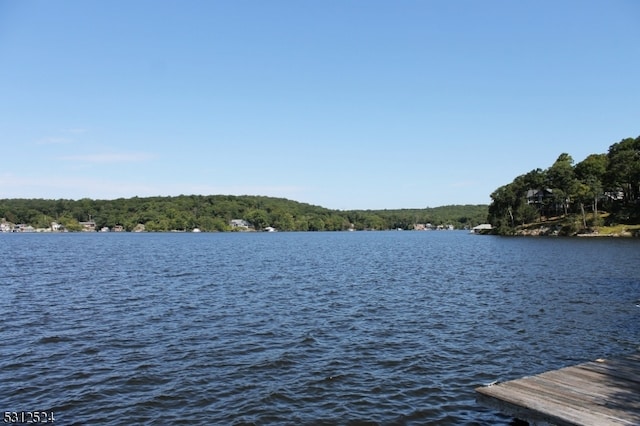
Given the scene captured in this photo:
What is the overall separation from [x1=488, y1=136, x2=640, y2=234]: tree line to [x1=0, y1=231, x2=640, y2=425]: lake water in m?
103

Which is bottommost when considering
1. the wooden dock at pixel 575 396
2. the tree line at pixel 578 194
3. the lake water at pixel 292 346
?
the lake water at pixel 292 346

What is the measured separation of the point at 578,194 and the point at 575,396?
140 metres

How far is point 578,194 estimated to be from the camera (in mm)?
130000

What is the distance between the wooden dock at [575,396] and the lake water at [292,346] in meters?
1.66

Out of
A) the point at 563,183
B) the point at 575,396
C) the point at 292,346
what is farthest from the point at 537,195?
the point at 575,396

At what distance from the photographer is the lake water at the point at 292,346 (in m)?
13.3

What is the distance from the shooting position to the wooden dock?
937cm

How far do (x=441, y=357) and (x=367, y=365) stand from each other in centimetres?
327

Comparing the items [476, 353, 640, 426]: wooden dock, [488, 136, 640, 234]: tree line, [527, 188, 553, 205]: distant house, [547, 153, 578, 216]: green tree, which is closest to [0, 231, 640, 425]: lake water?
[476, 353, 640, 426]: wooden dock

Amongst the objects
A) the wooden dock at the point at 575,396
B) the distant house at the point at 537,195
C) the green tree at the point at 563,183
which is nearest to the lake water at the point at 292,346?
the wooden dock at the point at 575,396

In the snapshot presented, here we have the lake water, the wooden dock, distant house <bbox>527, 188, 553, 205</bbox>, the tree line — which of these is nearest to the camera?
the wooden dock

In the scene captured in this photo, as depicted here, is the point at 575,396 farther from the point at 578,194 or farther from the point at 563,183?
A: the point at 563,183

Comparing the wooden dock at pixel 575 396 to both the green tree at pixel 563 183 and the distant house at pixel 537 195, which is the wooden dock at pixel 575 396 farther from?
the distant house at pixel 537 195

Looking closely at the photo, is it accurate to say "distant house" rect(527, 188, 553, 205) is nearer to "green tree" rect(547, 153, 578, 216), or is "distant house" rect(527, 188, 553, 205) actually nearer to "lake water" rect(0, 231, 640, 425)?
"green tree" rect(547, 153, 578, 216)
